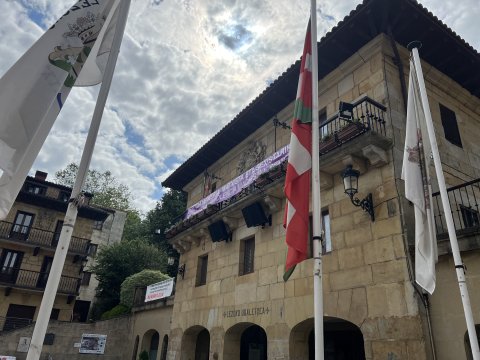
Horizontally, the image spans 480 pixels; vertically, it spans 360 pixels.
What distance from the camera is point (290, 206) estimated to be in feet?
15.5

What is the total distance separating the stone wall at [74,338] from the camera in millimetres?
18625

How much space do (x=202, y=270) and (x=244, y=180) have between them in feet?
14.8

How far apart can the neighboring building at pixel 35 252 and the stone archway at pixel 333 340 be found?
20596 millimetres

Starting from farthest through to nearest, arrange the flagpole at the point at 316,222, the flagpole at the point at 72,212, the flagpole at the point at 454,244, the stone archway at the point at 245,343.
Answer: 1. the stone archway at the point at 245,343
2. the flagpole at the point at 454,244
3. the flagpole at the point at 316,222
4. the flagpole at the point at 72,212

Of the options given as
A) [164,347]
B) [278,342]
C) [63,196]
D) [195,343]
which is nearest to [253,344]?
[195,343]

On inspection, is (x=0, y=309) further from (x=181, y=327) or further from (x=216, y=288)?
(x=216, y=288)

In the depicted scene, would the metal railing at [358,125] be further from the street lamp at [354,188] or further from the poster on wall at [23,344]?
the poster on wall at [23,344]

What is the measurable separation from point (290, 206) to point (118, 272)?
26768 mm

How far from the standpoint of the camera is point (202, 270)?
14.4 meters

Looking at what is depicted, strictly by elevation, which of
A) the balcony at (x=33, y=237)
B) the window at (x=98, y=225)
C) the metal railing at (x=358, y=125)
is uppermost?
the window at (x=98, y=225)

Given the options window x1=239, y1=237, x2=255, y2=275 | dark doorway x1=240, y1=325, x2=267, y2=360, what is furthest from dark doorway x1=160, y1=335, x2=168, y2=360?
window x1=239, y1=237, x2=255, y2=275

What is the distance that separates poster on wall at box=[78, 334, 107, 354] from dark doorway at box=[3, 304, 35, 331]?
6034 millimetres

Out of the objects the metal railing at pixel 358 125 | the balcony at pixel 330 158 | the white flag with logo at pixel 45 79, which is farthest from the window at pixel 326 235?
the white flag with logo at pixel 45 79

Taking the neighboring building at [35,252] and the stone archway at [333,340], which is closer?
the stone archway at [333,340]
